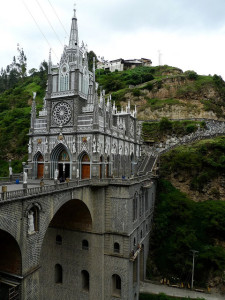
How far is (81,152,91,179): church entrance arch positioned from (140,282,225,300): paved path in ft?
56.2

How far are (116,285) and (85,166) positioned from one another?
14.7 m

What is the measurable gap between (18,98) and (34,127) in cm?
6141

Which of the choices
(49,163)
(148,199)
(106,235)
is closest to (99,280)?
(106,235)

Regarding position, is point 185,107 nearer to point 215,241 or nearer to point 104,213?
point 215,241

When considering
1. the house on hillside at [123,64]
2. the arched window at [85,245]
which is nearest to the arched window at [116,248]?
the arched window at [85,245]

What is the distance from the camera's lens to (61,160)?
98.7 feet

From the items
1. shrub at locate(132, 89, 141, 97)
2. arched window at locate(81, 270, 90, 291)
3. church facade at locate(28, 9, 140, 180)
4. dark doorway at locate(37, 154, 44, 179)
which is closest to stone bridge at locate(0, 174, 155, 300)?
arched window at locate(81, 270, 90, 291)

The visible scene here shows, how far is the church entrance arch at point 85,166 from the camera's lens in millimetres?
28094

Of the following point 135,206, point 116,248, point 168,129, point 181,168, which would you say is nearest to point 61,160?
point 135,206

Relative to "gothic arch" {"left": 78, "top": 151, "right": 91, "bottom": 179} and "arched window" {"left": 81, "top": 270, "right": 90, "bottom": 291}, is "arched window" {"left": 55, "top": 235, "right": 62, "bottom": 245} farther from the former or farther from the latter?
"gothic arch" {"left": 78, "top": 151, "right": 91, "bottom": 179}

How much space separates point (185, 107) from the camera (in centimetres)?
6856

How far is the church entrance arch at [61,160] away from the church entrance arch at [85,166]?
2.03 m

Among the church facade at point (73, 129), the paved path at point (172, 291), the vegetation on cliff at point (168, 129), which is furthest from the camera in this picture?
the vegetation on cliff at point (168, 129)

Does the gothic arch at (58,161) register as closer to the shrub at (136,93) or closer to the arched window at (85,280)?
the arched window at (85,280)
